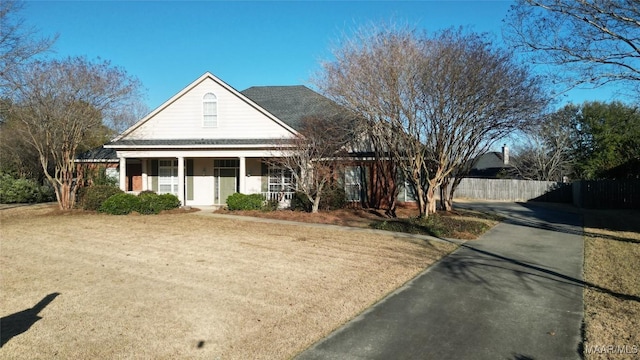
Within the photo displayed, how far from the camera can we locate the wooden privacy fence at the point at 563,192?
960 inches

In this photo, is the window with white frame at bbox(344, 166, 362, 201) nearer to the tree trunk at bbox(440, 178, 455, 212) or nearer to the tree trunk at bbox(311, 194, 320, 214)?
the tree trunk at bbox(311, 194, 320, 214)

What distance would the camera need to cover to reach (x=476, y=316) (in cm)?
584

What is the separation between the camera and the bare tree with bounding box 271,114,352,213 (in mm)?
17250

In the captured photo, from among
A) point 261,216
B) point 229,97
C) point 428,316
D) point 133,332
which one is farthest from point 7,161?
point 428,316

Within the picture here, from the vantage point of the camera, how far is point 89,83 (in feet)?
61.6

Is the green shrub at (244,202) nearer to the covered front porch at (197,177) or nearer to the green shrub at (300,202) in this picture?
the green shrub at (300,202)

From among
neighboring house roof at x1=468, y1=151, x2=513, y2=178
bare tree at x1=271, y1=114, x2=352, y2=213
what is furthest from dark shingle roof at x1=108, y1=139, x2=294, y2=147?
neighboring house roof at x1=468, y1=151, x2=513, y2=178

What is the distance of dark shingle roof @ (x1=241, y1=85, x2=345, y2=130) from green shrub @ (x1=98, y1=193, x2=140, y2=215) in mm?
7664

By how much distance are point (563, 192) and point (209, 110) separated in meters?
27.1

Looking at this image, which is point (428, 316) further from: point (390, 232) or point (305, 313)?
point (390, 232)

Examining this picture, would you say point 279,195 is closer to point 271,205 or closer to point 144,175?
point 271,205

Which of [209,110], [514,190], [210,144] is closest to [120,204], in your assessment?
[210,144]

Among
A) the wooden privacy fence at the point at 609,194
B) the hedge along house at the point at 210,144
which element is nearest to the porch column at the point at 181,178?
the hedge along house at the point at 210,144

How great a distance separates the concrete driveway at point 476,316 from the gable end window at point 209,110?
47.1 feet
